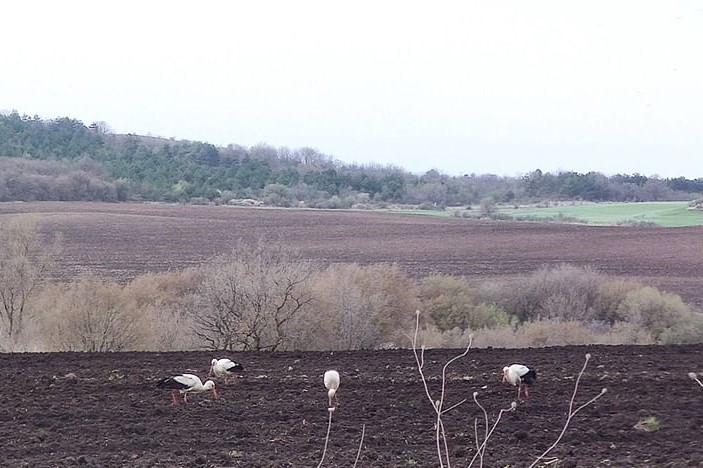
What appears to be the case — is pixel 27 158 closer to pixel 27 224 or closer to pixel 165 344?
pixel 27 224

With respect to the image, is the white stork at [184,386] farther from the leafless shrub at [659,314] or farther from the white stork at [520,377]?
the leafless shrub at [659,314]

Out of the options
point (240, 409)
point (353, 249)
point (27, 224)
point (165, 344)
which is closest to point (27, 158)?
point (353, 249)

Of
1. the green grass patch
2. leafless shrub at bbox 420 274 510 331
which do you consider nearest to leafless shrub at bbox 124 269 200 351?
leafless shrub at bbox 420 274 510 331

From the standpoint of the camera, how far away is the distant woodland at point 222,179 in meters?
83.0

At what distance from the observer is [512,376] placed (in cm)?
1291

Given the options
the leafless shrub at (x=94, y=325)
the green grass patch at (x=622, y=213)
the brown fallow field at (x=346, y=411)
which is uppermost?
the green grass patch at (x=622, y=213)

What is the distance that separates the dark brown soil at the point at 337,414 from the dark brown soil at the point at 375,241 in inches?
857

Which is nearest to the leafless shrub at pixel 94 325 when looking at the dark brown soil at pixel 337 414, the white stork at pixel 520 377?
the dark brown soil at pixel 337 414

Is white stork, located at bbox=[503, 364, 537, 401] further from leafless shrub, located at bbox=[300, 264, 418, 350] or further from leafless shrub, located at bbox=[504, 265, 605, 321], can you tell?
leafless shrub, located at bbox=[504, 265, 605, 321]

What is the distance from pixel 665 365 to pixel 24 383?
11.9 meters

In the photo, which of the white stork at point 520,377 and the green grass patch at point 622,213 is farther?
the green grass patch at point 622,213

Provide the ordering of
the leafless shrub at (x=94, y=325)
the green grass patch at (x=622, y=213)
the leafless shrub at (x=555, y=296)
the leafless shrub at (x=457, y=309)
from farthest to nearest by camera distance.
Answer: the green grass patch at (x=622, y=213), the leafless shrub at (x=555, y=296), the leafless shrub at (x=457, y=309), the leafless shrub at (x=94, y=325)

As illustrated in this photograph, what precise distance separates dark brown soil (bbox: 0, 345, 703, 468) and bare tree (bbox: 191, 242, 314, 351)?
218 inches

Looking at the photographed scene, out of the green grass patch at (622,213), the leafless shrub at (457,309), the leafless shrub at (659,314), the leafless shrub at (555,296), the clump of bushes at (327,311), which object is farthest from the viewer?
the green grass patch at (622,213)
